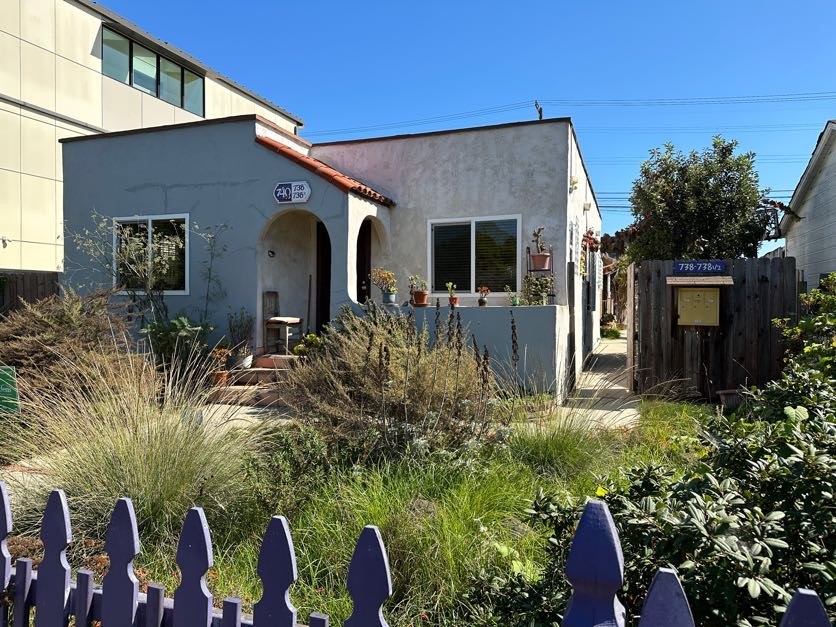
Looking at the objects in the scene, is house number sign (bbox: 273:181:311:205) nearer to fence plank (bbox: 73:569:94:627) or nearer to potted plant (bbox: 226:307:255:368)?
potted plant (bbox: 226:307:255:368)

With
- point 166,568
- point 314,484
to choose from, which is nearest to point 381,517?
point 314,484

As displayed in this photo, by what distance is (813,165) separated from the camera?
12.2 meters

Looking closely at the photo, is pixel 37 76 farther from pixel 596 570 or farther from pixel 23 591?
pixel 596 570

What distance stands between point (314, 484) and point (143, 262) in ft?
29.5

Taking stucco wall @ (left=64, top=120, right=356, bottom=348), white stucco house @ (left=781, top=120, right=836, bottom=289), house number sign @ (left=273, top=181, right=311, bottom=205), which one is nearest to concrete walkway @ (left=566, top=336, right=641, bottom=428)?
stucco wall @ (left=64, top=120, right=356, bottom=348)

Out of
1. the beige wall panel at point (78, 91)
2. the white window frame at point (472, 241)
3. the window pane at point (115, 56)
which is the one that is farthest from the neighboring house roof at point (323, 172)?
the window pane at point (115, 56)

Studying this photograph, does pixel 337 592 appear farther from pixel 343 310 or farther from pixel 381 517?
pixel 343 310

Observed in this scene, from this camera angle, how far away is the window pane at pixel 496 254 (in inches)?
420

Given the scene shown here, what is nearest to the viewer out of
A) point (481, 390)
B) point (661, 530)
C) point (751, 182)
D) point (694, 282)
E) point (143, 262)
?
point (661, 530)

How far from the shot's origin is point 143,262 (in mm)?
11094

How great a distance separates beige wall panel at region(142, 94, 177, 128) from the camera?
18344 millimetres

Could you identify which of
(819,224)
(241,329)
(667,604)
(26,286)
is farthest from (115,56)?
Result: (667,604)

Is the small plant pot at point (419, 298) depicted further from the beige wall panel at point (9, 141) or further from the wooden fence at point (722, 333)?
the beige wall panel at point (9, 141)

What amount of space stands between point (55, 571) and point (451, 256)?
9.30 metres
